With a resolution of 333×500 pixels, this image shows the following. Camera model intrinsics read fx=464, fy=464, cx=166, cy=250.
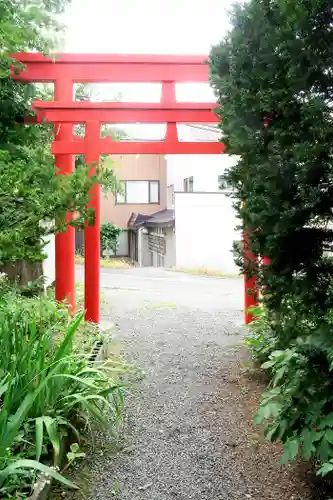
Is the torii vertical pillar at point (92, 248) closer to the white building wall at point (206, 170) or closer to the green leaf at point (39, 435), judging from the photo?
the green leaf at point (39, 435)

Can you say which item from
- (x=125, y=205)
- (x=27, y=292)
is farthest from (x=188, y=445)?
(x=125, y=205)

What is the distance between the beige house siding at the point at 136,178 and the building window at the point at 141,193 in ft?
0.66

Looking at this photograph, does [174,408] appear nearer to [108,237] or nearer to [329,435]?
[329,435]

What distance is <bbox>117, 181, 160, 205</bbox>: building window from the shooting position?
76.7 ft

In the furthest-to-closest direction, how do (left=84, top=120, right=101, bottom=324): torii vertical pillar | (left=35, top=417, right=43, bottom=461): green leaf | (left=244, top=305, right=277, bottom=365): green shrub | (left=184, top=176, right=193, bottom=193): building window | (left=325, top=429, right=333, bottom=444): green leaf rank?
1. (left=184, top=176, right=193, bottom=193): building window
2. (left=84, top=120, right=101, bottom=324): torii vertical pillar
3. (left=244, top=305, right=277, bottom=365): green shrub
4. (left=35, top=417, right=43, bottom=461): green leaf
5. (left=325, top=429, right=333, bottom=444): green leaf

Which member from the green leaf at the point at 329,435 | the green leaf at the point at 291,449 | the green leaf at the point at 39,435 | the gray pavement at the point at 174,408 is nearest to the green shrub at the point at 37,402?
the green leaf at the point at 39,435

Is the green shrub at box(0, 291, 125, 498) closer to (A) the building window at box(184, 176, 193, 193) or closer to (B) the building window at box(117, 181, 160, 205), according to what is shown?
(A) the building window at box(184, 176, 193, 193)

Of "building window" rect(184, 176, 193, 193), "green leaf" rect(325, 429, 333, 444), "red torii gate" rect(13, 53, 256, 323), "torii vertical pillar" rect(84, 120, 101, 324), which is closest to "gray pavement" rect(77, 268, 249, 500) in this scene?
"torii vertical pillar" rect(84, 120, 101, 324)

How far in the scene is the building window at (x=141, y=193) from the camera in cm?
2338

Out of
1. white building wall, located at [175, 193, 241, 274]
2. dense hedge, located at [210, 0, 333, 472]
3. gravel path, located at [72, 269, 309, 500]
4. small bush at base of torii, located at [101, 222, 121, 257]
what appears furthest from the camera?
small bush at base of torii, located at [101, 222, 121, 257]

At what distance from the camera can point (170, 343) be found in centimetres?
589

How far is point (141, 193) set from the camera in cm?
2370

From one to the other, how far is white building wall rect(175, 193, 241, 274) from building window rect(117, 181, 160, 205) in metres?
7.39

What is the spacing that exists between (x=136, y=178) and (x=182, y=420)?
789 inches
